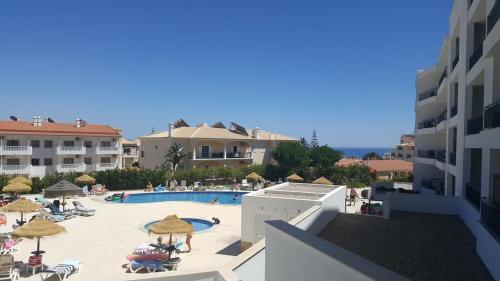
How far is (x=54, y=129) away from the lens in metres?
46.8

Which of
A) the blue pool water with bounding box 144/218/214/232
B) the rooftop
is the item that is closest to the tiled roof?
the blue pool water with bounding box 144/218/214/232

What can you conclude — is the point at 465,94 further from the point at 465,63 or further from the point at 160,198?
the point at 160,198

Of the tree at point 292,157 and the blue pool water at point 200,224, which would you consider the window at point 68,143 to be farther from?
the blue pool water at point 200,224

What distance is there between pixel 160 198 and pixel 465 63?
29442 millimetres

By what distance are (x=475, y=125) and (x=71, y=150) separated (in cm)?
4452

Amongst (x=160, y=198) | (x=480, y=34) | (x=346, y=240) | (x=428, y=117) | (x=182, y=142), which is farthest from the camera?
(x=182, y=142)

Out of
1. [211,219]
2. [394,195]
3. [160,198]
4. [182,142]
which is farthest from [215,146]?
[394,195]

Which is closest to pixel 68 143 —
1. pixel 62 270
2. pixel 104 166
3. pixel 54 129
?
pixel 54 129

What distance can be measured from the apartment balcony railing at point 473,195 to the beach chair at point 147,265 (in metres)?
12.3

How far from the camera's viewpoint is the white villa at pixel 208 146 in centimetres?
5238

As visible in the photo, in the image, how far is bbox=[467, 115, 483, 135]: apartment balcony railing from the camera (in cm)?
1304

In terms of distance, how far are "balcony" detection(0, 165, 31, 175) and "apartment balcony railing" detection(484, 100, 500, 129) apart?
4454 cm

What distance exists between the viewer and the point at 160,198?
123 feet

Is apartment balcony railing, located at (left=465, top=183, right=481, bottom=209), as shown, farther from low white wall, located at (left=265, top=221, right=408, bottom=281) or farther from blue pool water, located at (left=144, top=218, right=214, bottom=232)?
blue pool water, located at (left=144, top=218, right=214, bottom=232)
